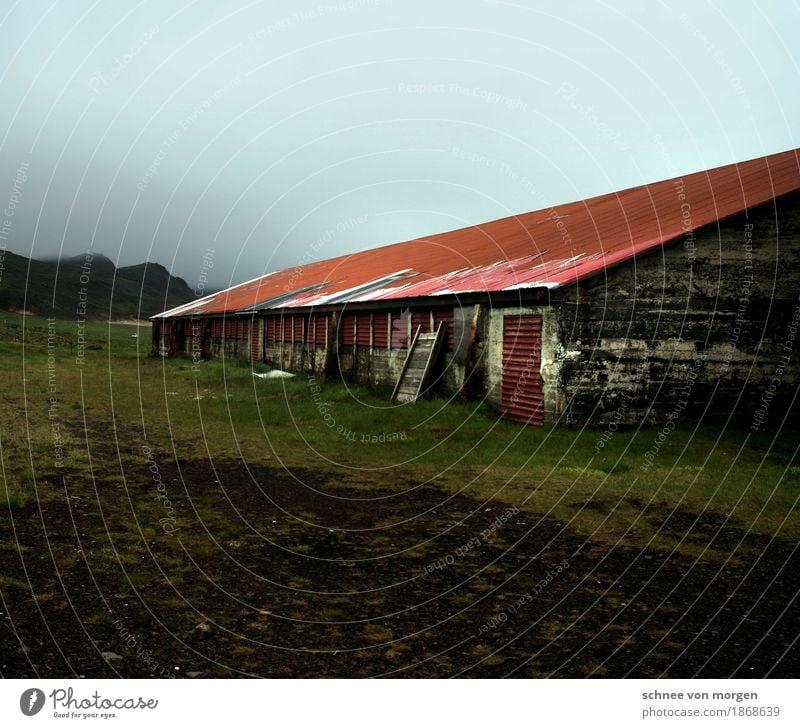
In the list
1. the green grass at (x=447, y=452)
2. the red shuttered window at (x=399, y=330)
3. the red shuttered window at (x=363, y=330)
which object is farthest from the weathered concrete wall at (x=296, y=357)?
the green grass at (x=447, y=452)

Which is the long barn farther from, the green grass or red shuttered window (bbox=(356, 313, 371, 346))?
red shuttered window (bbox=(356, 313, 371, 346))

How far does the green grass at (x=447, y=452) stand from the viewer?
909cm

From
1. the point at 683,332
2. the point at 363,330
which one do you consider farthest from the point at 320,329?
the point at 683,332

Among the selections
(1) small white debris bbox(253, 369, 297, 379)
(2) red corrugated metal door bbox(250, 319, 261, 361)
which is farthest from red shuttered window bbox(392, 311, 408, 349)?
(2) red corrugated metal door bbox(250, 319, 261, 361)

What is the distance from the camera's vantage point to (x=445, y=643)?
4.93m

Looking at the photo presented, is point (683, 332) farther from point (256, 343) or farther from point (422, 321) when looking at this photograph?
point (256, 343)

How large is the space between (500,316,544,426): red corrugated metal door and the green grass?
1.37 ft

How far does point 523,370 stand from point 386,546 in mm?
7918

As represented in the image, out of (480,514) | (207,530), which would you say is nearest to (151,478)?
(207,530)

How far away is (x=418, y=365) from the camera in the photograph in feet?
57.8

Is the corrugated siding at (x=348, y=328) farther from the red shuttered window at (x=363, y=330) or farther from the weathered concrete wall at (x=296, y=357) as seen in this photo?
the weathered concrete wall at (x=296, y=357)

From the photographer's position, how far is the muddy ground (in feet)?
15.1

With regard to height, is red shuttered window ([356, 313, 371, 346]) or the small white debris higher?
red shuttered window ([356, 313, 371, 346])

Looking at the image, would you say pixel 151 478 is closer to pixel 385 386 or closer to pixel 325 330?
pixel 385 386
